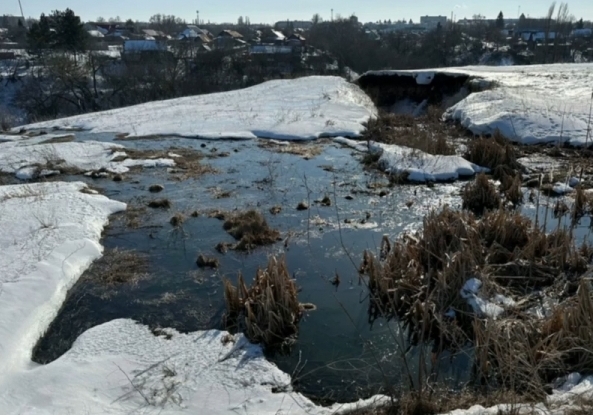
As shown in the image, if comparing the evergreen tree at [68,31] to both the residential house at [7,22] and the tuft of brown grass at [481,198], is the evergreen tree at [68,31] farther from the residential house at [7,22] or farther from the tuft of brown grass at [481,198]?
the residential house at [7,22]

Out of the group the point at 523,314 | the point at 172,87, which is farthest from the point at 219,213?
the point at 172,87

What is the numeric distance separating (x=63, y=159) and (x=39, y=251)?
5437 mm

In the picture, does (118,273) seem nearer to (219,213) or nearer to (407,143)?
(219,213)

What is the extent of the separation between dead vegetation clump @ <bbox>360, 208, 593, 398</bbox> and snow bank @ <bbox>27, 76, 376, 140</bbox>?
7710 millimetres

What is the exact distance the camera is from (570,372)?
3723mm

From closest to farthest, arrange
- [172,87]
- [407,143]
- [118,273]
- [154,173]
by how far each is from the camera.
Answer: [118,273] → [154,173] → [407,143] → [172,87]

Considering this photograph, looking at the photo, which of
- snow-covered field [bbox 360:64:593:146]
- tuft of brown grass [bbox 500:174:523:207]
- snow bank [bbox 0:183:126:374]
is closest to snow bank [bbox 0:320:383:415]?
snow bank [bbox 0:183:126:374]

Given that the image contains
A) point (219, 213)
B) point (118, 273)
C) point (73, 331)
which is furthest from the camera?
point (219, 213)

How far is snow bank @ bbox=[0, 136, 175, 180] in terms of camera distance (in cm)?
1014

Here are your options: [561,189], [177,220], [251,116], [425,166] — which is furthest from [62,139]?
[561,189]

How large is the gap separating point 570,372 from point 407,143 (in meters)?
7.91

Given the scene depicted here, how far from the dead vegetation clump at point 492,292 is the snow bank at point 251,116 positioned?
304 inches

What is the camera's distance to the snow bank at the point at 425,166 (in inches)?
361

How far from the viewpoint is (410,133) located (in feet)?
38.9
